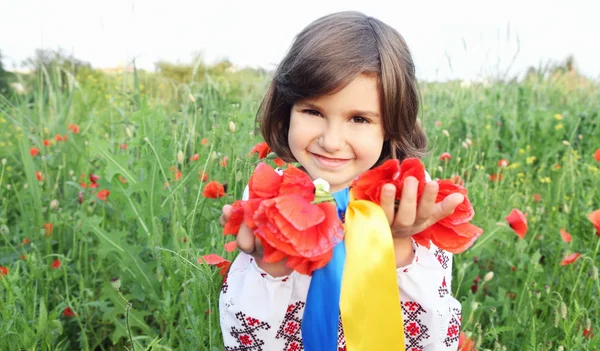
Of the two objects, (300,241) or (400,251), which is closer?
(300,241)

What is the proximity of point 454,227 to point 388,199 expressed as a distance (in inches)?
5.0

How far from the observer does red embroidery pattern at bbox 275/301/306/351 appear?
1.29 m

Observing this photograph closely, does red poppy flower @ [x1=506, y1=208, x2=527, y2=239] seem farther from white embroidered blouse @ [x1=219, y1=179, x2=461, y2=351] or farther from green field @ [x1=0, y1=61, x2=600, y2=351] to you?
white embroidered blouse @ [x1=219, y1=179, x2=461, y2=351]

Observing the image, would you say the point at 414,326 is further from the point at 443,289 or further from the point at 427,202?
the point at 427,202

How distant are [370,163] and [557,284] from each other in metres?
1.26

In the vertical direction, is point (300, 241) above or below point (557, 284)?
above

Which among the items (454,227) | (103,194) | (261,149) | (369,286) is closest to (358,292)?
(369,286)

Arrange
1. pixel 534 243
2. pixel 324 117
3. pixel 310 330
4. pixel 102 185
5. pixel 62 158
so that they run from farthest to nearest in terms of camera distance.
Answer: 1. pixel 62 158
2. pixel 534 243
3. pixel 102 185
4. pixel 324 117
5. pixel 310 330

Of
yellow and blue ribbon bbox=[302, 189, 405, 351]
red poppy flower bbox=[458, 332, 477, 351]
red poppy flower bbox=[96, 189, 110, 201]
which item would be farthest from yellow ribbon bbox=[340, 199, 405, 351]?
red poppy flower bbox=[96, 189, 110, 201]

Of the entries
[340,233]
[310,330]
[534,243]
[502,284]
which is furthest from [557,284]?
[340,233]

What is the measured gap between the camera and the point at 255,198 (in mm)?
952

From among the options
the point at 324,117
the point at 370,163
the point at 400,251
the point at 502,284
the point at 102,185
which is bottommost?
the point at 502,284

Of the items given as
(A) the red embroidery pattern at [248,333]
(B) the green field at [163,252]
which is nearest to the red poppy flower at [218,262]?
(B) the green field at [163,252]

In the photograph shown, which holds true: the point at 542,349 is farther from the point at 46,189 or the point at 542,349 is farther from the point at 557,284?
the point at 46,189
